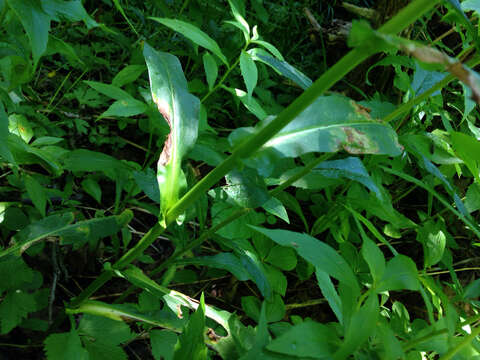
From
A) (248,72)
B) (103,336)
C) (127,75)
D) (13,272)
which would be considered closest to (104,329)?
(103,336)

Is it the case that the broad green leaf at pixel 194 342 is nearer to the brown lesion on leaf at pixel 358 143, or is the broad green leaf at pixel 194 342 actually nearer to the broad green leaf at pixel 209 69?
the brown lesion on leaf at pixel 358 143

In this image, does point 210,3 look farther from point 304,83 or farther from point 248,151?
point 248,151

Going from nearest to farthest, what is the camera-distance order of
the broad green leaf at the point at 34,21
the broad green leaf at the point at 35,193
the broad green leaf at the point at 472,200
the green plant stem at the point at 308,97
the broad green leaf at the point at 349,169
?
the green plant stem at the point at 308,97 → the broad green leaf at the point at 34,21 → the broad green leaf at the point at 349,169 → the broad green leaf at the point at 35,193 → the broad green leaf at the point at 472,200

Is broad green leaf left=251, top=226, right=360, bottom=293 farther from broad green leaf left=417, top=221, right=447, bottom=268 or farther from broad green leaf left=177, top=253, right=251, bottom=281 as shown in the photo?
broad green leaf left=417, top=221, right=447, bottom=268

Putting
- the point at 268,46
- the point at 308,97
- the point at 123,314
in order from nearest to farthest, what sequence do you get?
the point at 308,97 → the point at 123,314 → the point at 268,46

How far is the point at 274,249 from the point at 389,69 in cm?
108

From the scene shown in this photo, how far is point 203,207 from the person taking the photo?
1.00 meters

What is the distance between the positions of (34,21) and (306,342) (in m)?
0.67

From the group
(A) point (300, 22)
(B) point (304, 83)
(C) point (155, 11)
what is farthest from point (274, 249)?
(A) point (300, 22)

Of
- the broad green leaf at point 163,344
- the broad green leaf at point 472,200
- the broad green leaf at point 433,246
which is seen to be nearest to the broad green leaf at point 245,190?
the broad green leaf at point 163,344

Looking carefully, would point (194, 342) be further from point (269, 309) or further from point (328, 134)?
point (269, 309)

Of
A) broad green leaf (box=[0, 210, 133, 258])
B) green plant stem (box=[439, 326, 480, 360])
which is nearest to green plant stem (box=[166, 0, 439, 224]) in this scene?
broad green leaf (box=[0, 210, 133, 258])

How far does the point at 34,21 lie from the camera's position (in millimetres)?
736

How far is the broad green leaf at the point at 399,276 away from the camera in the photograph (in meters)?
0.67
